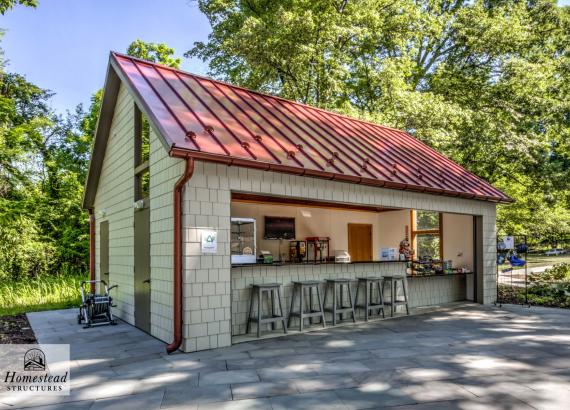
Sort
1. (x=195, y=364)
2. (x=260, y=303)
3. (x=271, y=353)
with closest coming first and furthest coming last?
(x=195, y=364)
(x=271, y=353)
(x=260, y=303)

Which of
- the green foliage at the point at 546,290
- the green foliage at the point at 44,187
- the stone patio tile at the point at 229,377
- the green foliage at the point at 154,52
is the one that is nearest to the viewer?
the stone patio tile at the point at 229,377

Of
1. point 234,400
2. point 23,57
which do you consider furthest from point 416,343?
point 23,57

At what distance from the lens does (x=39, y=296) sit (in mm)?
11367

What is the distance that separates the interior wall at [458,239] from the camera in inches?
431

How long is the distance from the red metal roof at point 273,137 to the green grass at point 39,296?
21.6ft

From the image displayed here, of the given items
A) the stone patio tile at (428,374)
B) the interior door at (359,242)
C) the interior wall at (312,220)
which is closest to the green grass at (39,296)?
the interior wall at (312,220)

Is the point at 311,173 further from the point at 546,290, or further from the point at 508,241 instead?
the point at 546,290

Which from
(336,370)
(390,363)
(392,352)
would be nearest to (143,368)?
(336,370)

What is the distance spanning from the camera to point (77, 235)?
639 inches

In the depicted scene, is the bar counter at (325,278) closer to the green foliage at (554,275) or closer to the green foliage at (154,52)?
the green foliage at (554,275)

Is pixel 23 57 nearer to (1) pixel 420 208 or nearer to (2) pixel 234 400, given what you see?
(1) pixel 420 208

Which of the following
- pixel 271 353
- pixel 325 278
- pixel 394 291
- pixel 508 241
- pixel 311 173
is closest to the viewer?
pixel 271 353

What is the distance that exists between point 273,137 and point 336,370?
4.06 meters

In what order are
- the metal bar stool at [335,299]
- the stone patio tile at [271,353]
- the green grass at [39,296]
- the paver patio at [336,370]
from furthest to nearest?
the green grass at [39,296] → the metal bar stool at [335,299] → the stone patio tile at [271,353] → the paver patio at [336,370]
